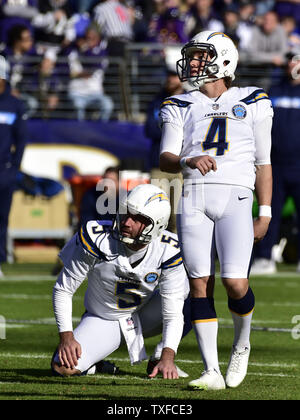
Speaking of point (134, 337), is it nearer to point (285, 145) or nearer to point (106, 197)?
point (106, 197)

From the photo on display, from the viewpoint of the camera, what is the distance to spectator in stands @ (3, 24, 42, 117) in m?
13.8

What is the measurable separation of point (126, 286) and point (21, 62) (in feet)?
31.2

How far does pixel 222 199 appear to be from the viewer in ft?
15.0

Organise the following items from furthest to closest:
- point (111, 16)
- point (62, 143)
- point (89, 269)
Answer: point (111, 16), point (62, 143), point (89, 269)

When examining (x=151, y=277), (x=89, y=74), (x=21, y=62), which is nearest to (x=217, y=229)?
(x=151, y=277)

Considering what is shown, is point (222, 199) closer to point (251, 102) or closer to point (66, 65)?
point (251, 102)

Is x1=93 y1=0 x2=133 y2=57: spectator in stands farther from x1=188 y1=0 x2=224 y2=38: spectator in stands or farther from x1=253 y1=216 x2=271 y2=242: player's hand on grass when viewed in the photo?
x1=253 y1=216 x2=271 y2=242: player's hand on grass

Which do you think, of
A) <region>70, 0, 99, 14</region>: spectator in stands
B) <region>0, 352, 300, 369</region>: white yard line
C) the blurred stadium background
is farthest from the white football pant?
<region>70, 0, 99, 14</region>: spectator in stands

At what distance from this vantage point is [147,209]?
4.67 meters

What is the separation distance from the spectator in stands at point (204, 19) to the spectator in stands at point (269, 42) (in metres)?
0.66

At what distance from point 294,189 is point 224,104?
18.6ft

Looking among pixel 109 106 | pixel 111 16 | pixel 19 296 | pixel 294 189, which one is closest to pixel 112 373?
pixel 19 296

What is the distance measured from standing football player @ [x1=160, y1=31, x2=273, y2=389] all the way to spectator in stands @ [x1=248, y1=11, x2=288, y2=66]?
984cm

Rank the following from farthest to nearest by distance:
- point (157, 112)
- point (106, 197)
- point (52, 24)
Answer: point (52, 24) → point (106, 197) → point (157, 112)
